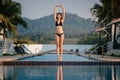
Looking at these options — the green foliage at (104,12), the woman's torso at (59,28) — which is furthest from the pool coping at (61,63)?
the green foliage at (104,12)

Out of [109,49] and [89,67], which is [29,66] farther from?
[109,49]

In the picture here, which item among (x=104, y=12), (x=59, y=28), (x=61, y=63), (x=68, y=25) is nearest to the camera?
(x=61, y=63)

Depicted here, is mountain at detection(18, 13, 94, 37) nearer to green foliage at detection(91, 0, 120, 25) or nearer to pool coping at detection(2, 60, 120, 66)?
green foliage at detection(91, 0, 120, 25)

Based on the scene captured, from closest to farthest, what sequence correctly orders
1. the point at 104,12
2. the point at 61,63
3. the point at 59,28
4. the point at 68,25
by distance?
the point at 61,63
the point at 59,28
the point at 104,12
the point at 68,25

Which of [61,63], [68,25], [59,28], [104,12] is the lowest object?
[61,63]

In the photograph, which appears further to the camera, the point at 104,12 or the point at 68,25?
the point at 68,25

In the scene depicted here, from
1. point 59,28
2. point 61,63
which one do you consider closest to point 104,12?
Result: point 59,28

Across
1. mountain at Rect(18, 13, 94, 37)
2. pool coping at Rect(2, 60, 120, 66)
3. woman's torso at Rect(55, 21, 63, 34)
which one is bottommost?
pool coping at Rect(2, 60, 120, 66)

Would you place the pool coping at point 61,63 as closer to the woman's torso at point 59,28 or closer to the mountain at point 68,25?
the woman's torso at point 59,28

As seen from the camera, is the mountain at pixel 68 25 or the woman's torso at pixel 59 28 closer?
the woman's torso at pixel 59 28

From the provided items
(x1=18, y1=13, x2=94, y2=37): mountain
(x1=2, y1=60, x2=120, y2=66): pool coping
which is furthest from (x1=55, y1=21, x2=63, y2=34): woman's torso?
(x1=18, y1=13, x2=94, y2=37): mountain

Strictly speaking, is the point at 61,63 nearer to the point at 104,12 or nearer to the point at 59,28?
the point at 59,28

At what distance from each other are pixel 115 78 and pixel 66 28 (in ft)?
260

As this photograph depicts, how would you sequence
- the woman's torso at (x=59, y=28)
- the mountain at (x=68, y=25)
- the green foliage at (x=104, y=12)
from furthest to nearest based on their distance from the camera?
the mountain at (x=68, y=25)
the green foliage at (x=104, y=12)
the woman's torso at (x=59, y=28)
